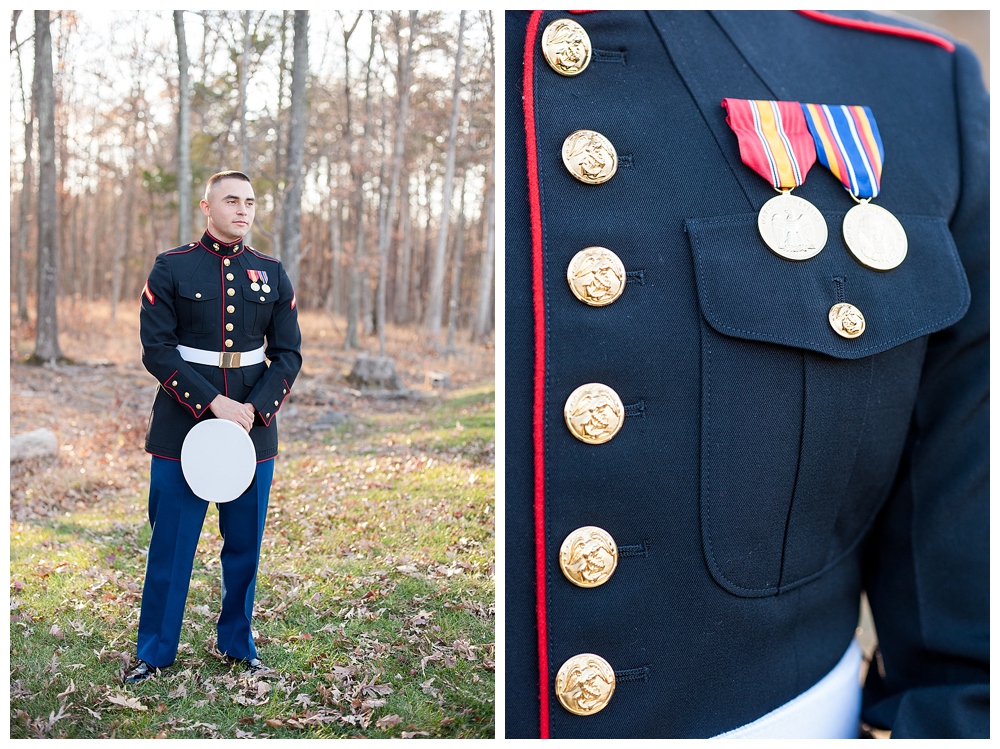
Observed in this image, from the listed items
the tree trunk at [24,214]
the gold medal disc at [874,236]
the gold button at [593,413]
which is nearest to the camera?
the gold button at [593,413]

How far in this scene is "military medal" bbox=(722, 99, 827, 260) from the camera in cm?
99

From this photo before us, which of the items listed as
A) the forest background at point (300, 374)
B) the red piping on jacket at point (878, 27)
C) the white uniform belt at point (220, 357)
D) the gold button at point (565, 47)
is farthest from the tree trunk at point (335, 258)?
the red piping on jacket at point (878, 27)

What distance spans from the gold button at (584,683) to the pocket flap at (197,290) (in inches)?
27.6

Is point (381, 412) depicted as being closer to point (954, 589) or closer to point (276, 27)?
point (276, 27)

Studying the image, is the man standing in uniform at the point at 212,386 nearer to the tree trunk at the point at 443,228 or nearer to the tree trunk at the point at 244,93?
the tree trunk at the point at 244,93

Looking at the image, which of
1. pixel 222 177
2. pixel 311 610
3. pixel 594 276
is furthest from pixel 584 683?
pixel 222 177

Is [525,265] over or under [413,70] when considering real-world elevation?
under

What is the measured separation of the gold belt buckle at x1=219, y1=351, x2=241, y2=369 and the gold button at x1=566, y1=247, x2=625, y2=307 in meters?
A: 0.49

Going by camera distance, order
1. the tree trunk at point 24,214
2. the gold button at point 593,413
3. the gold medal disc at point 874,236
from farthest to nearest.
→ the tree trunk at point 24,214 < the gold medal disc at point 874,236 < the gold button at point 593,413

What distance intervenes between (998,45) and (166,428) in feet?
4.79

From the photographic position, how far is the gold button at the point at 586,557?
916 mm

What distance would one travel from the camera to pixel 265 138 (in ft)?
3.77

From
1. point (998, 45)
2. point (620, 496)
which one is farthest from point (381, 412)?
point (998, 45)

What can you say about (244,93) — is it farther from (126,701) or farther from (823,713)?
(823,713)
